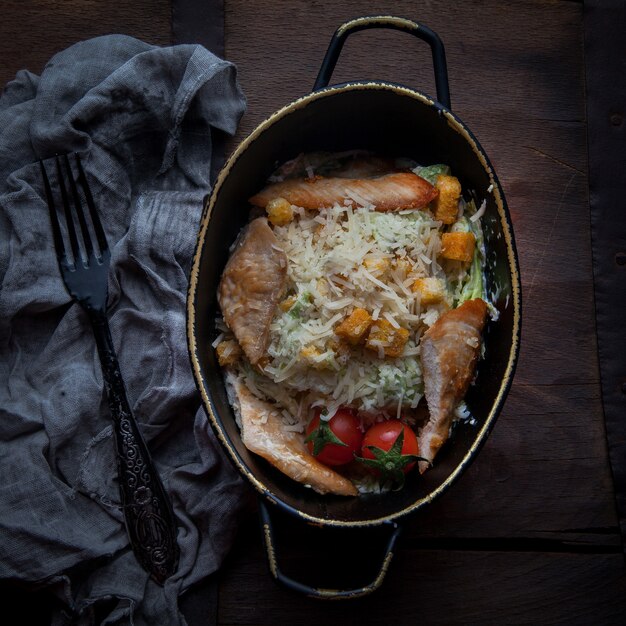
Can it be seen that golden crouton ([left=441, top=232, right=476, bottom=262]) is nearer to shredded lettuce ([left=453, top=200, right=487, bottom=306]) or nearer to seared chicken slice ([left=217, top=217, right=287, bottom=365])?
shredded lettuce ([left=453, top=200, right=487, bottom=306])

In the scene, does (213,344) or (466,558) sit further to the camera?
(466,558)

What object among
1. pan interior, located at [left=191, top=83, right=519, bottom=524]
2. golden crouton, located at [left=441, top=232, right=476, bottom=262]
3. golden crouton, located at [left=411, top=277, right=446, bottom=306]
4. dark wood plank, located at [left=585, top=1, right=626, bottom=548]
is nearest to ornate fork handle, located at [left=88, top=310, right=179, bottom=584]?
pan interior, located at [left=191, top=83, right=519, bottom=524]

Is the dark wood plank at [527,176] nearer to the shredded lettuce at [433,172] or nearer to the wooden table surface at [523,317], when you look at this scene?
the wooden table surface at [523,317]

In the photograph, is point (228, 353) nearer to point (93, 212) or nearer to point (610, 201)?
point (93, 212)

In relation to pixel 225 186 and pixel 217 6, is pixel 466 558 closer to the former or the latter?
pixel 225 186

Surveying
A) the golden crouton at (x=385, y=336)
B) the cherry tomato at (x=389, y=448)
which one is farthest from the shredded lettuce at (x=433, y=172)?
the cherry tomato at (x=389, y=448)

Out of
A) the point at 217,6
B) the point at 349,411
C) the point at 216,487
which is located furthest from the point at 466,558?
the point at 217,6

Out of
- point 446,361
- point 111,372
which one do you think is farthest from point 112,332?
point 446,361
